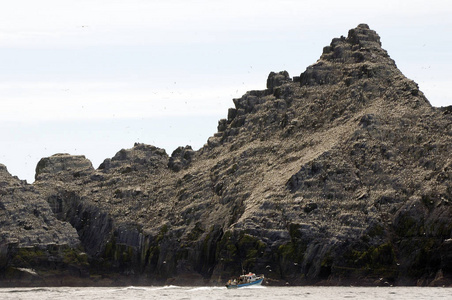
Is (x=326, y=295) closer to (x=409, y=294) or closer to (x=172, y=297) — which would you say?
(x=409, y=294)

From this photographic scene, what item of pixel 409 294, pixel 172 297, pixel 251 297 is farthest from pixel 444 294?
pixel 172 297

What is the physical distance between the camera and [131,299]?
197 metres

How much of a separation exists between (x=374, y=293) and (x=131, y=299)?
163 ft

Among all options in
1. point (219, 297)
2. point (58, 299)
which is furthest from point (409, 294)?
point (58, 299)

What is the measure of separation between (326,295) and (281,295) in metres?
9.34

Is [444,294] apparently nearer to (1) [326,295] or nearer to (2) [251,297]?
(1) [326,295]

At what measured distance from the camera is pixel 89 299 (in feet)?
649

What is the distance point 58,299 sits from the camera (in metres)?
199

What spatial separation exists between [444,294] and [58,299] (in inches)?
3042

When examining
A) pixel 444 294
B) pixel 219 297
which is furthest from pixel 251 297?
pixel 444 294

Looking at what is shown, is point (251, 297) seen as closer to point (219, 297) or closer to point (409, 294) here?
point (219, 297)

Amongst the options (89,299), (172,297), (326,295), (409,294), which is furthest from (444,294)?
(89,299)

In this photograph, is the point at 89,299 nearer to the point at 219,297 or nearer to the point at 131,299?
the point at 131,299

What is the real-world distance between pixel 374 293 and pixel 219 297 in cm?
3180
